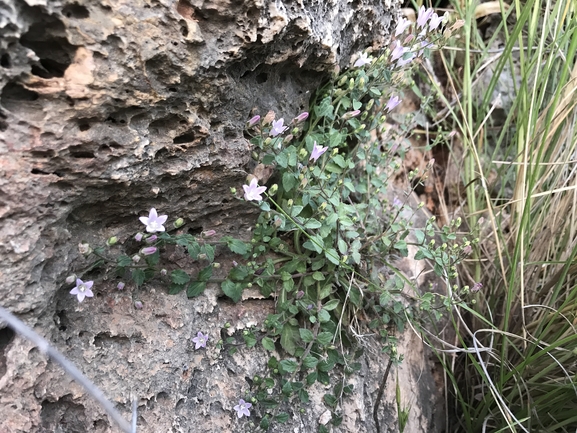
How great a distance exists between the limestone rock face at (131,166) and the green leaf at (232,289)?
58 millimetres

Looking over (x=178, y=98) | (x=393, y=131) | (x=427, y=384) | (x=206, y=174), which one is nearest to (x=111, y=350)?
(x=206, y=174)

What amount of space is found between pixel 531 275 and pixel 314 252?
935 millimetres

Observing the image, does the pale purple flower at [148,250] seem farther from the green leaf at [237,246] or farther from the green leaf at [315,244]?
the green leaf at [315,244]

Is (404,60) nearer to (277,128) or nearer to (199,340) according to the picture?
(277,128)

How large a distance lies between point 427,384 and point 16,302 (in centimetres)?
153

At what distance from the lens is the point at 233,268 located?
4.92ft

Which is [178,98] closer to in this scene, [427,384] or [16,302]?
[16,302]

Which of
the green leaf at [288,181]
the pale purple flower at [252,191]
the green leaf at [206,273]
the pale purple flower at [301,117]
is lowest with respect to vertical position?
the green leaf at [206,273]

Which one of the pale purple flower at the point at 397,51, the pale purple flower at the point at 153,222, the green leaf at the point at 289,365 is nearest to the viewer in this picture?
the pale purple flower at the point at 153,222

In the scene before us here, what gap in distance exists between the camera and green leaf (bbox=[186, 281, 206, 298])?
1438 millimetres

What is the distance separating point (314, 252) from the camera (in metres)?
1.63

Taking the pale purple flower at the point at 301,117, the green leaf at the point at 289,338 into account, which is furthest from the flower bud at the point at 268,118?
the green leaf at the point at 289,338

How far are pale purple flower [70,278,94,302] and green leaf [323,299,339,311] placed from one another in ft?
2.40

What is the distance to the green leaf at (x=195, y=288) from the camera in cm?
144
